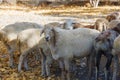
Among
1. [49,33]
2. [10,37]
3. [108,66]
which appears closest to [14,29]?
[10,37]

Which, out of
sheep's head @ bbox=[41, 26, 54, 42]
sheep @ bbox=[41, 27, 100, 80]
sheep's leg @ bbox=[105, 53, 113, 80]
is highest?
sheep's head @ bbox=[41, 26, 54, 42]

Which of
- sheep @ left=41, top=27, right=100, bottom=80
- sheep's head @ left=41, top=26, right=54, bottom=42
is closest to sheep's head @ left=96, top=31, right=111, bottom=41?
sheep @ left=41, top=27, right=100, bottom=80

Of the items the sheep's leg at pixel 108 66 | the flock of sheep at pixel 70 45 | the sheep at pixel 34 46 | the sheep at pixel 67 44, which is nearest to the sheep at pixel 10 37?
the sheep at pixel 34 46

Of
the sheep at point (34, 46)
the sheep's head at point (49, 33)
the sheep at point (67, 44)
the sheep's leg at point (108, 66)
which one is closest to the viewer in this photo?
the sheep's head at point (49, 33)

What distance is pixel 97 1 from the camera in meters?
26.1

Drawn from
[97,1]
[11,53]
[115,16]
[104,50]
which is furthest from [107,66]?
[97,1]

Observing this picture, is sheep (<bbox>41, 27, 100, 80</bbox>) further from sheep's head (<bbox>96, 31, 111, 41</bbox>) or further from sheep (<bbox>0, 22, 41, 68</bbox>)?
sheep (<bbox>0, 22, 41, 68</bbox>)

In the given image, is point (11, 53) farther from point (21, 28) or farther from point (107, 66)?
point (107, 66)

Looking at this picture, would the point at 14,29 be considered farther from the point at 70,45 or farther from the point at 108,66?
the point at 108,66

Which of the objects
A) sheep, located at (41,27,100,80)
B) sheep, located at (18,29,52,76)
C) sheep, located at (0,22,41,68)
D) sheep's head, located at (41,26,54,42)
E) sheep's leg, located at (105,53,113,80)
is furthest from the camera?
sheep, located at (0,22,41,68)

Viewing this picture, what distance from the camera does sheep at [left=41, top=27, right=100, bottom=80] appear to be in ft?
23.0

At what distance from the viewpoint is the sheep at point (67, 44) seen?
7004 mm

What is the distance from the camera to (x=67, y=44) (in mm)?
7105

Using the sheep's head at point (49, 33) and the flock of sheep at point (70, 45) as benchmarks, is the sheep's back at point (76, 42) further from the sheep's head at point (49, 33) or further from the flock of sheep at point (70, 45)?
the sheep's head at point (49, 33)
